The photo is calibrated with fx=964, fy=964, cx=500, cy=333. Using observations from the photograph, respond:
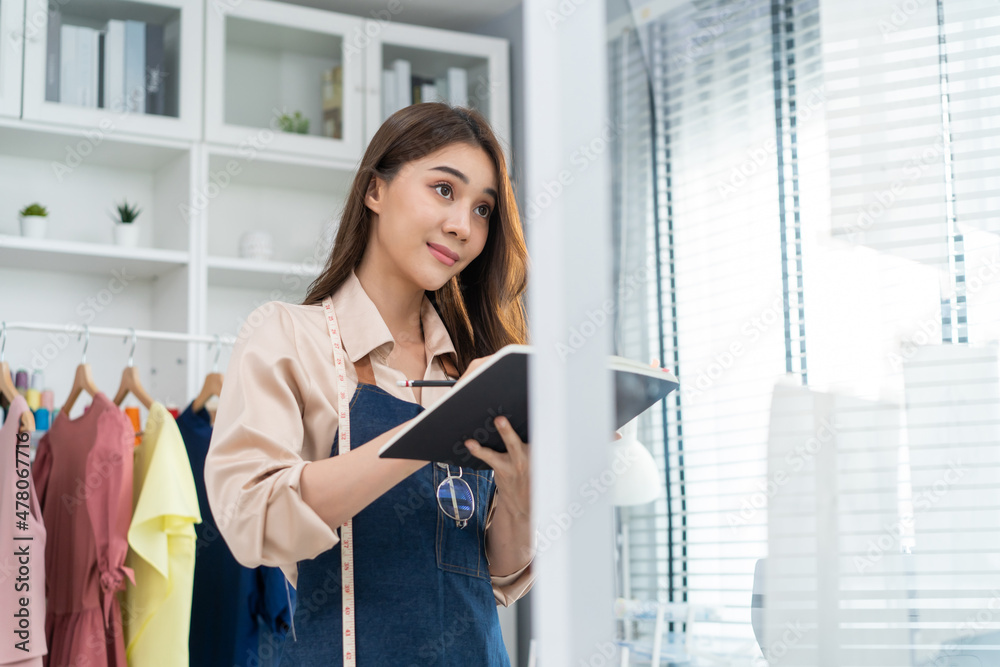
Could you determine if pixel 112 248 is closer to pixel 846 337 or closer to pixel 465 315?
pixel 465 315

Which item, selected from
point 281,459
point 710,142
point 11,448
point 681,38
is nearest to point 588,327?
point 281,459

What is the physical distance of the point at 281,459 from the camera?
1.04 m

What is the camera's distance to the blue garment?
214 centimetres

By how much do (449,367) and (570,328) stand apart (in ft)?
2.41

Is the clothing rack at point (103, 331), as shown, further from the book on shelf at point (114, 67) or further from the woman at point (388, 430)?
the woman at point (388, 430)

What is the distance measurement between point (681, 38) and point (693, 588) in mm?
1150

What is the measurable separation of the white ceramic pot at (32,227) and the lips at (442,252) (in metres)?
1.63

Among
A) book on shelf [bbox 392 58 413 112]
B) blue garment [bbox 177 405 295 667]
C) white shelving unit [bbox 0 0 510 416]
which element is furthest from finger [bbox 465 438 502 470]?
book on shelf [bbox 392 58 413 112]

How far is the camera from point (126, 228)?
2561 mm

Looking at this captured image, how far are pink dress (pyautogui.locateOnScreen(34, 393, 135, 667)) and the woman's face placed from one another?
3.31 ft

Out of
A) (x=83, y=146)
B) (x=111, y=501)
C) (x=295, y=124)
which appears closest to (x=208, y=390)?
(x=111, y=501)

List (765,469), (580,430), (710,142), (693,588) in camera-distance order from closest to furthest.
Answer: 1. (580,430)
2. (765,469)
3. (693,588)
4. (710,142)

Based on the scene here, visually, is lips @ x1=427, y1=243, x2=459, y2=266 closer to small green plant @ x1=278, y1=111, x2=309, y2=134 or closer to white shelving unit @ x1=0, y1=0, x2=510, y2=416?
white shelving unit @ x1=0, y1=0, x2=510, y2=416

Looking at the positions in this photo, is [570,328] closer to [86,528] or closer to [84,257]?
[86,528]
